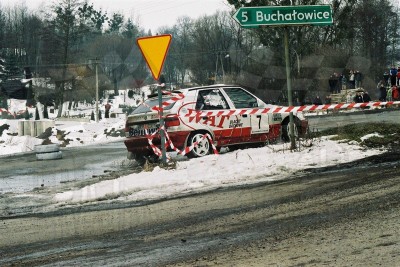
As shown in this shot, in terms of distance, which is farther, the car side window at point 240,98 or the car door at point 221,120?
the car side window at point 240,98

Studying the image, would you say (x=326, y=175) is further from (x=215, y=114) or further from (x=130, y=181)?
(x=215, y=114)

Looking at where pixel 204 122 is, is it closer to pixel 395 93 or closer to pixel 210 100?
pixel 210 100

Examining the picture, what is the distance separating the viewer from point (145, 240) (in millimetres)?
6211

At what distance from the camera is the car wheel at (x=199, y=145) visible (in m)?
13.2

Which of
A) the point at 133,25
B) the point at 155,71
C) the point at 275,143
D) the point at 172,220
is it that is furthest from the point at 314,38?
the point at 133,25

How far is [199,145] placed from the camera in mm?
13336

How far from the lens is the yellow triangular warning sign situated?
11320 mm

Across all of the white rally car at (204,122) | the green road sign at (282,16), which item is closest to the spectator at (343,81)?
the white rally car at (204,122)

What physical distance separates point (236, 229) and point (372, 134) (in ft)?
25.3

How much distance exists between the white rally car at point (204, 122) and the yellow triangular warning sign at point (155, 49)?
74.0 inches

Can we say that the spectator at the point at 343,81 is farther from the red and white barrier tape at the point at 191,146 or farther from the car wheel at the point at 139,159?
the red and white barrier tape at the point at 191,146

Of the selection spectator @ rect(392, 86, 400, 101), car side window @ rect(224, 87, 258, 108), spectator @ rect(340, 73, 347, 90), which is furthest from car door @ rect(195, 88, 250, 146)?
spectator @ rect(340, 73, 347, 90)

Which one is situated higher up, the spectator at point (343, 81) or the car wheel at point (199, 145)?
the spectator at point (343, 81)

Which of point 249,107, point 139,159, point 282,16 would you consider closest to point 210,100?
point 249,107
